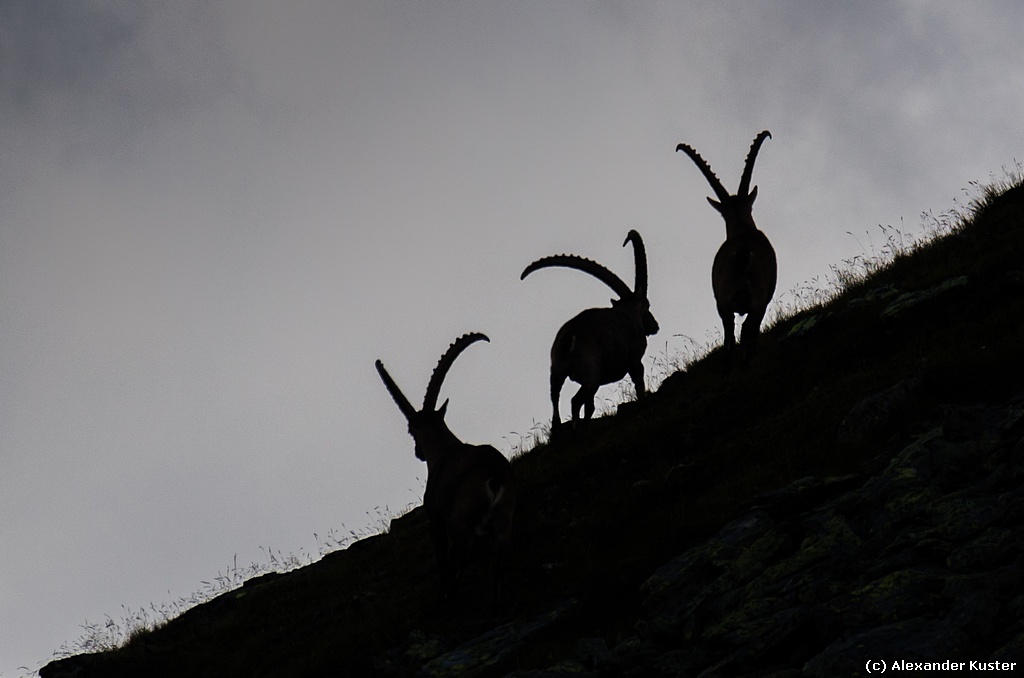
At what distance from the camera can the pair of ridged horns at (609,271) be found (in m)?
17.8

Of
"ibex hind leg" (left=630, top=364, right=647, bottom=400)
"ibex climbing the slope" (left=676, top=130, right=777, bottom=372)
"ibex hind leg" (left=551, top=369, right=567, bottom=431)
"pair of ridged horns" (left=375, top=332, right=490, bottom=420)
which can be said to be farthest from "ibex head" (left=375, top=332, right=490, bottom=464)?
"ibex hind leg" (left=630, top=364, right=647, bottom=400)

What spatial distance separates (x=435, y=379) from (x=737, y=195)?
634 cm

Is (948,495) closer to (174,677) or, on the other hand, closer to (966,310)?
(966,310)

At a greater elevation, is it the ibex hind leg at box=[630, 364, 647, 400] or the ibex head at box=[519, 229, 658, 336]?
the ibex head at box=[519, 229, 658, 336]

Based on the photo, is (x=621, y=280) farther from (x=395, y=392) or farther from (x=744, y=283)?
(x=395, y=392)

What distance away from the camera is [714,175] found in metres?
17.6

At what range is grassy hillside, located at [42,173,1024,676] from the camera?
1078cm

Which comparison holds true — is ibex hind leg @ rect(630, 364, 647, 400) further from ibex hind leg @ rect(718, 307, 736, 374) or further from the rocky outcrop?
the rocky outcrop

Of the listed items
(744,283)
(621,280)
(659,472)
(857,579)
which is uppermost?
(621,280)

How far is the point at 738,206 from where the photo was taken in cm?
1723

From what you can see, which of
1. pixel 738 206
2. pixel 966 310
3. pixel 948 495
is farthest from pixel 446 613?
pixel 738 206

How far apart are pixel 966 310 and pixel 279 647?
376 inches

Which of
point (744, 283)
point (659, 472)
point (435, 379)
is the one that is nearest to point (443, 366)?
point (435, 379)

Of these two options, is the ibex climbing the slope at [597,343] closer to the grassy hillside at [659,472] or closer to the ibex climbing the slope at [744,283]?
the grassy hillside at [659,472]
